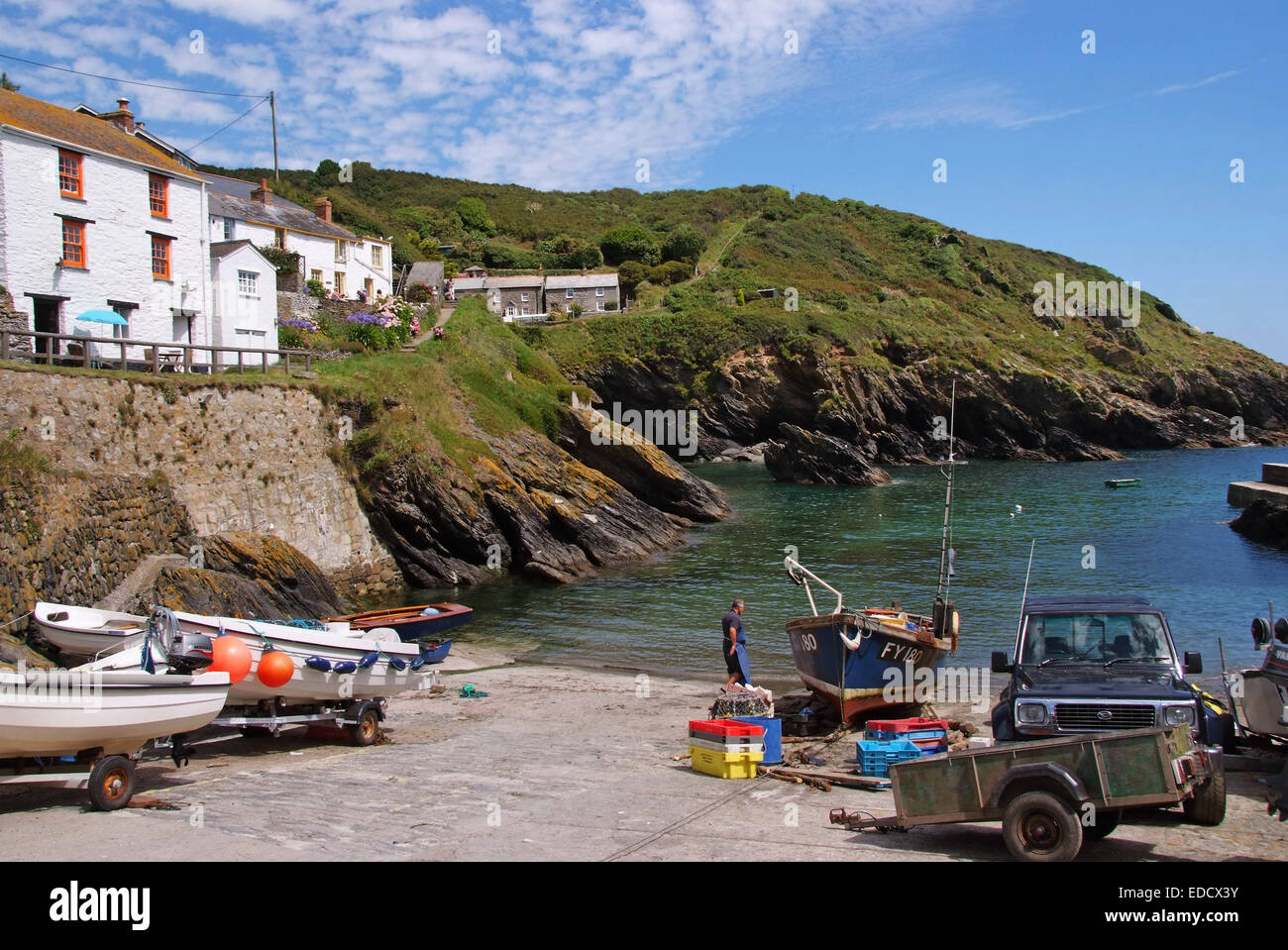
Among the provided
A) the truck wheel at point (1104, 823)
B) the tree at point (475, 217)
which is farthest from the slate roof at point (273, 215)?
the tree at point (475, 217)

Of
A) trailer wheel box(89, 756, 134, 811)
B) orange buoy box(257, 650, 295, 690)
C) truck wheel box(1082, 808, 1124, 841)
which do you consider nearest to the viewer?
truck wheel box(1082, 808, 1124, 841)

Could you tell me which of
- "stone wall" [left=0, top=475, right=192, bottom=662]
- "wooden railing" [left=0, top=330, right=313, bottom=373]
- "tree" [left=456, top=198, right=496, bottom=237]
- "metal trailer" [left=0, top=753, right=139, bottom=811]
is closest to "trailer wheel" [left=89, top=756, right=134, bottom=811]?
"metal trailer" [left=0, top=753, right=139, bottom=811]

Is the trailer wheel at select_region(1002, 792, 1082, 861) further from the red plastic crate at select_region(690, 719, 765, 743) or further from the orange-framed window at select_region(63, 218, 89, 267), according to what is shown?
the orange-framed window at select_region(63, 218, 89, 267)

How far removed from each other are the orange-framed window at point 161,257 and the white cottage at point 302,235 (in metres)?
11.2

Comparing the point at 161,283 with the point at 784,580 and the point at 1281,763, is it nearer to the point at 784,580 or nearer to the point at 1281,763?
the point at 784,580

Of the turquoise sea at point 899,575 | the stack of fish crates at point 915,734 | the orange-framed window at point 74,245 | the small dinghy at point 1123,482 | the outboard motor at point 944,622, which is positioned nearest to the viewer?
the stack of fish crates at point 915,734

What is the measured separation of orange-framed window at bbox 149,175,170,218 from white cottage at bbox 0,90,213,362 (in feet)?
0.12

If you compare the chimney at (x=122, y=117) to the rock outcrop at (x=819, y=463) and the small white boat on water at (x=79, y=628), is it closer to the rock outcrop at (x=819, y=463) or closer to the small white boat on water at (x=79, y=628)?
the small white boat on water at (x=79, y=628)

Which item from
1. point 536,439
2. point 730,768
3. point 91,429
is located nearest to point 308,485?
point 91,429

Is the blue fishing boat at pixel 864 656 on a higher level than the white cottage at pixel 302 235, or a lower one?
lower

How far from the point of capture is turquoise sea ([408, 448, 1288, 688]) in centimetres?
2462

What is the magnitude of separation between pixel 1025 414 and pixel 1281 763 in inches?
3055

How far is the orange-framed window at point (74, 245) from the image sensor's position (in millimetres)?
29312
